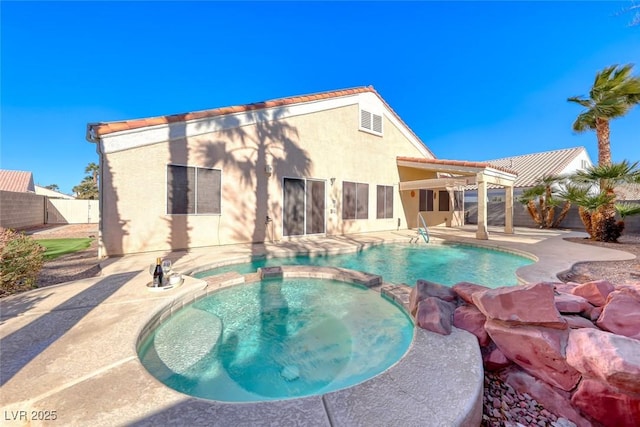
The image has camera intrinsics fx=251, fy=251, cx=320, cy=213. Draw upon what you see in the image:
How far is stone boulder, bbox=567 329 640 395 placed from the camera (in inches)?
76.3

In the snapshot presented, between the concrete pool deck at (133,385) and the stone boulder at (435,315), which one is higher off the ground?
the stone boulder at (435,315)

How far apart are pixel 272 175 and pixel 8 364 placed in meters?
8.54

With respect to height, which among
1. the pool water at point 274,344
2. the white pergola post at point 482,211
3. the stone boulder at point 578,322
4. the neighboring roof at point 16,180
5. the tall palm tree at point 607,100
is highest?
the tall palm tree at point 607,100

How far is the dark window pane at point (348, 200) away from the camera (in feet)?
41.4

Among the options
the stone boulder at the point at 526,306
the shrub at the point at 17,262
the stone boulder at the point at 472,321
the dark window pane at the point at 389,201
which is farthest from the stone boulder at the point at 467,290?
the dark window pane at the point at 389,201

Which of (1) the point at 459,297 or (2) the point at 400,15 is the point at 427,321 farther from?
(2) the point at 400,15

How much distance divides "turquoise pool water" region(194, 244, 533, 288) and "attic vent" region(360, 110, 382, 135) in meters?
6.75

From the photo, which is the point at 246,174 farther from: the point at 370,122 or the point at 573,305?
the point at 573,305

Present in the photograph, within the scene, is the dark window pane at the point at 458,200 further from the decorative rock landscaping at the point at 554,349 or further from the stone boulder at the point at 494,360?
the stone boulder at the point at 494,360

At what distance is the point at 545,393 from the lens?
2354 mm

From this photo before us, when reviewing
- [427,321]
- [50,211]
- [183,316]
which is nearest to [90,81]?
[50,211]

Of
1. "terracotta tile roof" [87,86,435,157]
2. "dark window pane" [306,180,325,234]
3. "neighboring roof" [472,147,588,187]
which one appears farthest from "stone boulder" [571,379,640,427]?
"neighboring roof" [472,147,588,187]

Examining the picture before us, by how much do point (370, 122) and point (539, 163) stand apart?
19991mm

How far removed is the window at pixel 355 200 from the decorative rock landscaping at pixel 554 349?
950 centimetres
